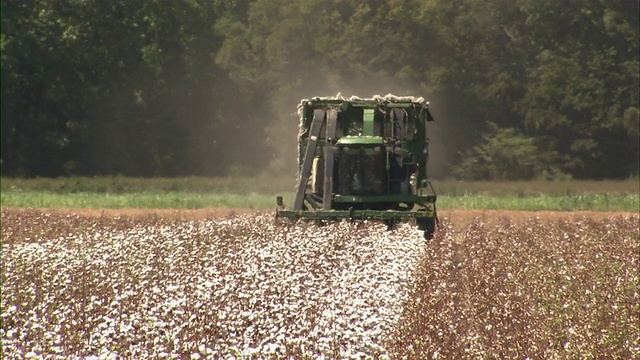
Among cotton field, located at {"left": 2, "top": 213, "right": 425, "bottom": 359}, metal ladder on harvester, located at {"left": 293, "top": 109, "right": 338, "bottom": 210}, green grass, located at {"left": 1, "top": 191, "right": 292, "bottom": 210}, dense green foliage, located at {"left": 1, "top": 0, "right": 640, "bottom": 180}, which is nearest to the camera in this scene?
cotton field, located at {"left": 2, "top": 213, "right": 425, "bottom": 359}

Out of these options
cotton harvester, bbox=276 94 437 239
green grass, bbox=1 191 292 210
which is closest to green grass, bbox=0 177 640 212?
green grass, bbox=1 191 292 210

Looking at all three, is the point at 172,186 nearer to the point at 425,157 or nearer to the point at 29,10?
the point at 29,10

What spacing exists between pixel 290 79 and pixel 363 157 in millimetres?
34165

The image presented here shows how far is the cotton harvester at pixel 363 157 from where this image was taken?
2066 cm

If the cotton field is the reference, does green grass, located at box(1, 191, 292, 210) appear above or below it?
above

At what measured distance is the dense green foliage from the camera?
2057 inches

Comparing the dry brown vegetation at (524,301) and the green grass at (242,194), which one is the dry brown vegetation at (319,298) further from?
the green grass at (242,194)

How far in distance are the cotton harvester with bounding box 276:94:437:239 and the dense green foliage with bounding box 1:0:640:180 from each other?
1183 inches

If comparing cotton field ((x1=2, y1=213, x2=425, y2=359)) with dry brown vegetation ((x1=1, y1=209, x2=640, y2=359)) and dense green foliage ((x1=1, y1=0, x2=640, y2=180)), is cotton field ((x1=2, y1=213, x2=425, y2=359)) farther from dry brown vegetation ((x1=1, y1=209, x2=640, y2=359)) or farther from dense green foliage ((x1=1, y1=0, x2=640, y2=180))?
dense green foliage ((x1=1, y1=0, x2=640, y2=180))

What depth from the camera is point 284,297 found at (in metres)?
9.85

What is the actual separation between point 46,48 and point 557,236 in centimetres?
4273

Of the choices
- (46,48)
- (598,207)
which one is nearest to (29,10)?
(46,48)

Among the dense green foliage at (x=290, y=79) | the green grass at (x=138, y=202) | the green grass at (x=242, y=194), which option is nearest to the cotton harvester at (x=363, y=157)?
the green grass at (x=242, y=194)

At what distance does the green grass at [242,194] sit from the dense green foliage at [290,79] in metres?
9.14
